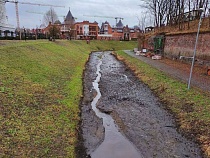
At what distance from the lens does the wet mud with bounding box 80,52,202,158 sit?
6680 mm

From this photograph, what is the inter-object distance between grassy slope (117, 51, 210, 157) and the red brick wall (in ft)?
22.0

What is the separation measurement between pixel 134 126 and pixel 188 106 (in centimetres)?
296

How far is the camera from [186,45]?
22453 mm

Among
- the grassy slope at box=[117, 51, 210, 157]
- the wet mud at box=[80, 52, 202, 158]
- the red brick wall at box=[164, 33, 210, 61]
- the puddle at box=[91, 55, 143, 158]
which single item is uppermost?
the red brick wall at box=[164, 33, 210, 61]

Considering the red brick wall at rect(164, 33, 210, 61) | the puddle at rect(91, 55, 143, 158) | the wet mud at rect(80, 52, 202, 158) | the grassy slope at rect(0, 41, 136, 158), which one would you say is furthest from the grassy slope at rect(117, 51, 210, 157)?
the red brick wall at rect(164, 33, 210, 61)

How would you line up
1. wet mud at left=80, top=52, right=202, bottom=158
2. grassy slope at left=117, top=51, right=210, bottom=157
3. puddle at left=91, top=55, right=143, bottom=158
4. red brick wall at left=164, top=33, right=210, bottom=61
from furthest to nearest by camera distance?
red brick wall at left=164, top=33, right=210, bottom=61, grassy slope at left=117, top=51, right=210, bottom=157, wet mud at left=80, top=52, right=202, bottom=158, puddle at left=91, top=55, right=143, bottom=158

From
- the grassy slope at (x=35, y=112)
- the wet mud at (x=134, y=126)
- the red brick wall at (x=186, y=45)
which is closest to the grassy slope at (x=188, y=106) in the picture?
the wet mud at (x=134, y=126)

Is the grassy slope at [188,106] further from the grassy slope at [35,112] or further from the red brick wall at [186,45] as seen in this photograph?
the red brick wall at [186,45]

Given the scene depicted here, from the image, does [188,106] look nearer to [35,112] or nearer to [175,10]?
[35,112]

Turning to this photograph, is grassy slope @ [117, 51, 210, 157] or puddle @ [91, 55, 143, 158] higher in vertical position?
grassy slope @ [117, 51, 210, 157]

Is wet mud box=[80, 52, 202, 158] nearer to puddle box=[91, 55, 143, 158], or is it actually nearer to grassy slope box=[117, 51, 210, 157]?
puddle box=[91, 55, 143, 158]

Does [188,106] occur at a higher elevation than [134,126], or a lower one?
higher

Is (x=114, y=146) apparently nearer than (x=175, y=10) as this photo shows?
Yes

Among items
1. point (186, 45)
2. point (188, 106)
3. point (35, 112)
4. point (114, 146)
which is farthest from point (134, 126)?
point (186, 45)
